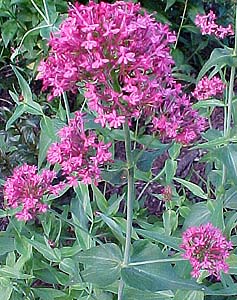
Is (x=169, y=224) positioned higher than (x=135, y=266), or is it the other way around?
(x=135, y=266)

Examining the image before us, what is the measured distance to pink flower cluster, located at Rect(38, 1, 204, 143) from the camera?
3.15 feet

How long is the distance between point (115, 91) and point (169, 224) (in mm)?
626

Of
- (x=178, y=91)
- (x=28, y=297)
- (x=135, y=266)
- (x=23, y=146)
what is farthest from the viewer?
(x=23, y=146)

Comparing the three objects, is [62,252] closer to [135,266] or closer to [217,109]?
[135,266]

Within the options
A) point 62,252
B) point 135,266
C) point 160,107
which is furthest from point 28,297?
point 160,107

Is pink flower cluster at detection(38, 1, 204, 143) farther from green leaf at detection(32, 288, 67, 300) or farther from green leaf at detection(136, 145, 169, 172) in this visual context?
green leaf at detection(32, 288, 67, 300)

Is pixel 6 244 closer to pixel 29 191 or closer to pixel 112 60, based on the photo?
pixel 29 191

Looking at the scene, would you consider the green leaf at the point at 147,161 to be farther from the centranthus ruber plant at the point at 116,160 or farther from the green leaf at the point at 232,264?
the green leaf at the point at 232,264

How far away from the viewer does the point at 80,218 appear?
1495 millimetres

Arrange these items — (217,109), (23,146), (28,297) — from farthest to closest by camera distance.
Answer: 1. (217,109)
2. (23,146)
3. (28,297)

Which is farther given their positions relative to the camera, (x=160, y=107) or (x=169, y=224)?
(x=169, y=224)

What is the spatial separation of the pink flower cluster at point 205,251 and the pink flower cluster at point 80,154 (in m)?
0.21

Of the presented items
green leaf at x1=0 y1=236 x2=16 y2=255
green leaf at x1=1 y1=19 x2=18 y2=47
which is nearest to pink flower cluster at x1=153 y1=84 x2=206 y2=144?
green leaf at x1=0 y1=236 x2=16 y2=255

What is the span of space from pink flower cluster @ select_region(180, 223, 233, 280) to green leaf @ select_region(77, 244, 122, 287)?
138 mm
